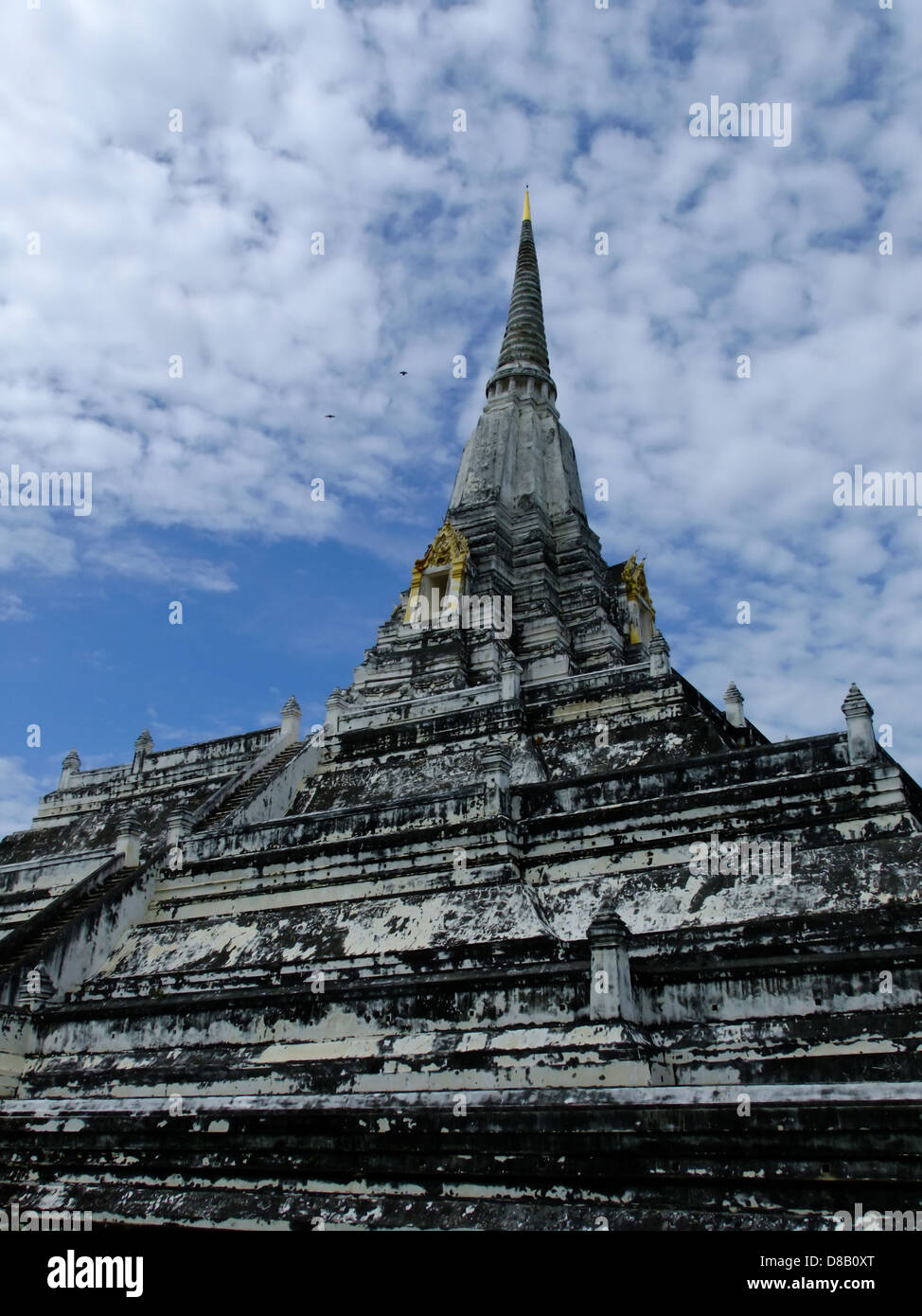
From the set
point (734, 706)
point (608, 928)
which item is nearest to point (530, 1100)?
point (608, 928)

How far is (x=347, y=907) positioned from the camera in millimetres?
17938

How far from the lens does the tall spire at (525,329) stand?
4303cm

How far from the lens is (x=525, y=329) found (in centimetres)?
4453

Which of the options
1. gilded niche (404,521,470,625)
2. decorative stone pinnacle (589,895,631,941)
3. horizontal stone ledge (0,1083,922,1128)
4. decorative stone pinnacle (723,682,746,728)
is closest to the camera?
horizontal stone ledge (0,1083,922,1128)

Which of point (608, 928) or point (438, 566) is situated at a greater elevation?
point (438, 566)

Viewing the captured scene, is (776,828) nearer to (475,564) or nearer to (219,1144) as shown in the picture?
(219,1144)

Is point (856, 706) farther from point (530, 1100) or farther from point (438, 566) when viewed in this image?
point (438, 566)

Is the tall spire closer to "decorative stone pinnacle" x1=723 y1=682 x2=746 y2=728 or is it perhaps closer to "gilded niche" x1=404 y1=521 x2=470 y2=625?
"gilded niche" x1=404 y1=521 x2=470 y2=625

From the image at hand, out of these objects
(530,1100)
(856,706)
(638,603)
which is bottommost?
(530,1100)

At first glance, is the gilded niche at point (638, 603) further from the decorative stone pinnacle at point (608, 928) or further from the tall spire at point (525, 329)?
the decorative stone pinnacle at point (608, 928)

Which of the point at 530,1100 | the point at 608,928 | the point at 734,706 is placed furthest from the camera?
the point at 734,706

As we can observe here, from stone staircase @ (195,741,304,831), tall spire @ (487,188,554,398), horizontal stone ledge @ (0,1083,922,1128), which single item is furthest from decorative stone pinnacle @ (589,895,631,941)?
tall spire @ (487,188,554,398)

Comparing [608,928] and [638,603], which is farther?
[638,603]

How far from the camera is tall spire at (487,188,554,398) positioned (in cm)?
4303
